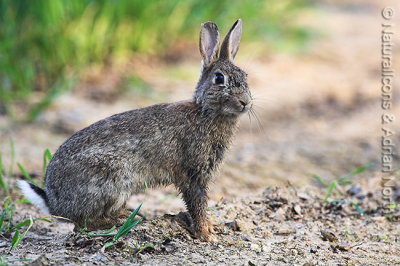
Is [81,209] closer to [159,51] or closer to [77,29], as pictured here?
[77,29]

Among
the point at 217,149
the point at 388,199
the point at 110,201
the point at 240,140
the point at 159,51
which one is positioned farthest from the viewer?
the point at 159,51

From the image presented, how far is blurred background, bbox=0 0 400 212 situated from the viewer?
7.05 metres

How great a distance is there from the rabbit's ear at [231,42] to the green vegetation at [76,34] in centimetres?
361

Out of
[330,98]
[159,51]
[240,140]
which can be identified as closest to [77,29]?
[159,51]

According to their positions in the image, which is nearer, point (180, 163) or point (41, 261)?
point (41, 261)

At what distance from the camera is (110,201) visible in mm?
3984

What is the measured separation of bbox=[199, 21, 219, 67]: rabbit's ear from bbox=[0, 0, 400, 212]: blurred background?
5.85 ft

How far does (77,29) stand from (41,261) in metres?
5.60

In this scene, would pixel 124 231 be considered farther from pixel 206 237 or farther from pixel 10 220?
pixel 10 220

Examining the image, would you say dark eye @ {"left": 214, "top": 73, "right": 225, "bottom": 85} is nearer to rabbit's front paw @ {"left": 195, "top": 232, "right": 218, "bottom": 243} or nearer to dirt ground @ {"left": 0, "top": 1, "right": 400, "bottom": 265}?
dirt ground @ {"left": 0, "top": 1, "right": 400, "bottom": 265}

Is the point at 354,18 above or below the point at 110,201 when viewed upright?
above

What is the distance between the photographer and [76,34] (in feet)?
27.3
